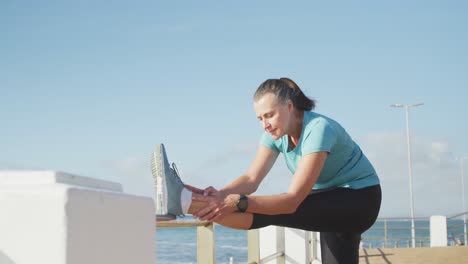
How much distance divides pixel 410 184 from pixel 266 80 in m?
29.4

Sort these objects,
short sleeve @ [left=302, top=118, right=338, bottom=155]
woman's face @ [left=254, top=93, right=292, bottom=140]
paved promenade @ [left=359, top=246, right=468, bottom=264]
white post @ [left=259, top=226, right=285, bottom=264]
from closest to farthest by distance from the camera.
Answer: short sleeve @ [left=302, top=118, right=338, bottom=155] → woman's face @ [left=254, top=93, right=292, bottom=140] → white post @ [left=259, top=226, right=285, bottom=264] → paved promenade @ [left=359, top=246, right=468, bottom=264]

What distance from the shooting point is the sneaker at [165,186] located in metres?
Result: 2.86

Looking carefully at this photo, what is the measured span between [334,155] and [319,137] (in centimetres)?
27

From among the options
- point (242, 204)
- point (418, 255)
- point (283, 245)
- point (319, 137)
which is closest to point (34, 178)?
point (242, 204)

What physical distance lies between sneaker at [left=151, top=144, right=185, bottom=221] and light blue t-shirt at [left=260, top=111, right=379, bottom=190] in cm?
66

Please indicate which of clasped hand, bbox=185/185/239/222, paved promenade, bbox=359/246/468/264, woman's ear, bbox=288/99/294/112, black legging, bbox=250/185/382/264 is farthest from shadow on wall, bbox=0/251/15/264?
paved promenade, bbox=359/246/468/264

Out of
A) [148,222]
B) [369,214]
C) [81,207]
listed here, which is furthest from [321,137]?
Answer: [81,207]

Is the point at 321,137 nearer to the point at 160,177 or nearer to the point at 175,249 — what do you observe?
the point at 160,177

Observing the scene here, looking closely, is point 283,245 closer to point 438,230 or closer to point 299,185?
point 299,185

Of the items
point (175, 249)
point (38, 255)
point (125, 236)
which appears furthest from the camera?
point (175, 249)

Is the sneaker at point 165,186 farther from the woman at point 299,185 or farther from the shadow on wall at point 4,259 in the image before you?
the shadow on wall at point 4,259

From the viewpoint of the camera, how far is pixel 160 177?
2.92m

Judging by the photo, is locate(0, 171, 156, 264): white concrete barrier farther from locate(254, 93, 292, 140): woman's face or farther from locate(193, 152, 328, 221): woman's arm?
locate(254, 93, 292, 140): woman's face

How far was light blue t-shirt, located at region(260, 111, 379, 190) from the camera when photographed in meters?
3.15
